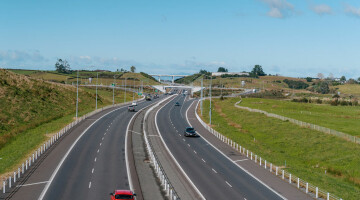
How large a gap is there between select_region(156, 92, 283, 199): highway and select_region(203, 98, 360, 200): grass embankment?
17.8ft

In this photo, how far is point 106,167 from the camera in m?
40.8

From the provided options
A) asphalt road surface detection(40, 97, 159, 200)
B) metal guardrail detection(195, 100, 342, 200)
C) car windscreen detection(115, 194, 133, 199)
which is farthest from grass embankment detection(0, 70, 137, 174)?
metal guardrail detection(195, 100, 342, 200)

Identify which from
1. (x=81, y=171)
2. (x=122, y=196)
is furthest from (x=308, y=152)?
(x=122, y=196)

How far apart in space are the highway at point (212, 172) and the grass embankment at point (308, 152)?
5.41m

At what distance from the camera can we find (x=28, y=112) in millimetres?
90562

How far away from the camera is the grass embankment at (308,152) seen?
132 feet

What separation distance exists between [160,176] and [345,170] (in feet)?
77.2

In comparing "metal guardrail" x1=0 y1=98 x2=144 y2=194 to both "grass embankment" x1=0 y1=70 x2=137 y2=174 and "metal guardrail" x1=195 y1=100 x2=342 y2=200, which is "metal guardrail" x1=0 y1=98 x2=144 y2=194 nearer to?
"grass embankment" x1=0 y1=70 x2=137 y2=174

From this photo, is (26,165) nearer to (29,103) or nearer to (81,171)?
(81,171)

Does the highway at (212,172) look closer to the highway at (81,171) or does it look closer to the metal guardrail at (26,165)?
the highway at (81,171)

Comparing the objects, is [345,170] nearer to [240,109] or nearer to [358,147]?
[358,147]

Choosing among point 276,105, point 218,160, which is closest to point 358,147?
point 218,160

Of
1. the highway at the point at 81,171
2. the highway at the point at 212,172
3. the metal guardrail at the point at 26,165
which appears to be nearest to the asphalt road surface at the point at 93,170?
the highway at the point at 81,171

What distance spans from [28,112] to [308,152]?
5835cm
